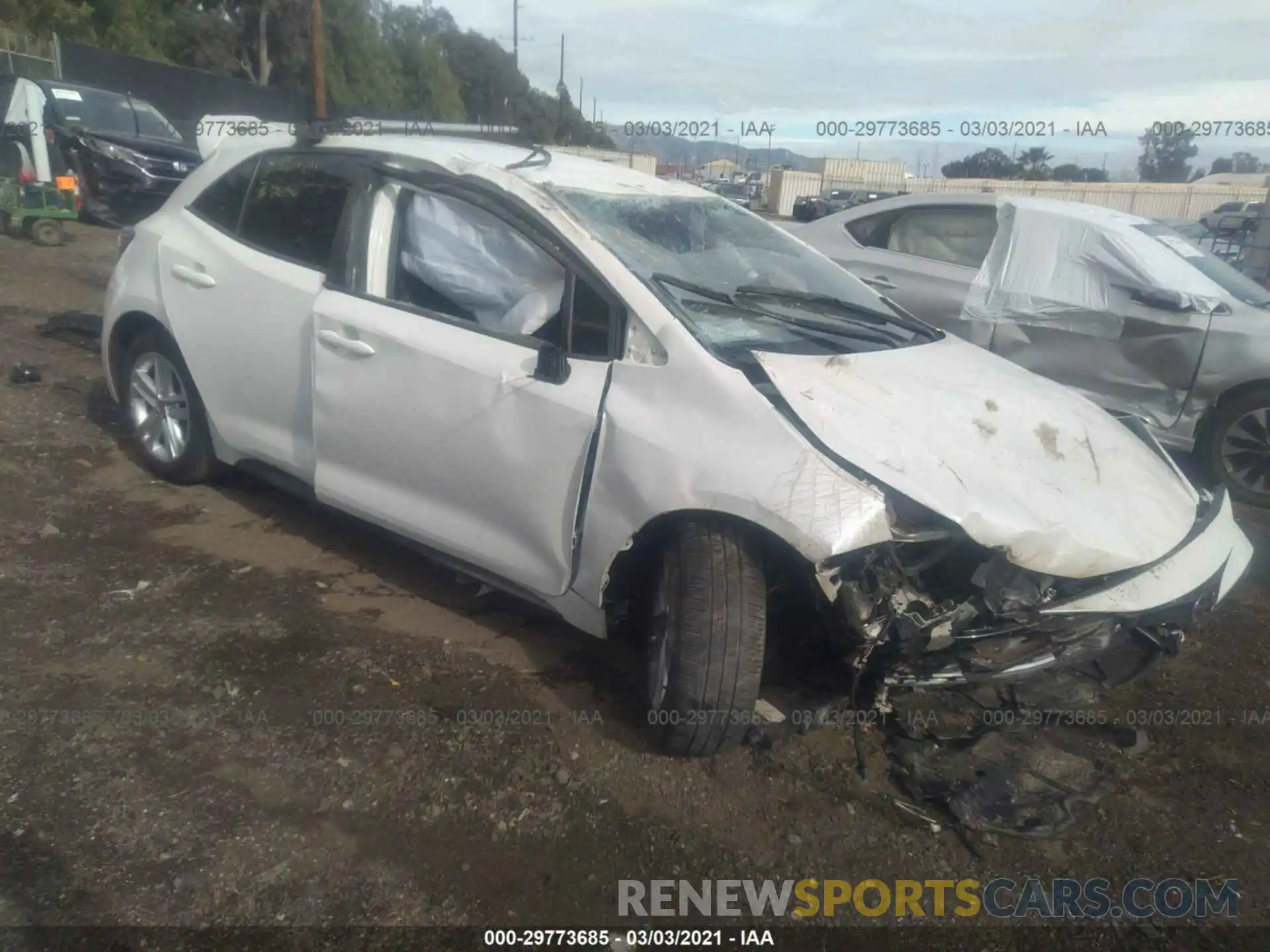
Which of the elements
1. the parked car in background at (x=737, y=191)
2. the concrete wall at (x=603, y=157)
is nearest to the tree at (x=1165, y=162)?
the parked car in background at (x=737, y=191)

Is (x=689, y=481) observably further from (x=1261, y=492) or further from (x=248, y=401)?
(x=1261, y=492)

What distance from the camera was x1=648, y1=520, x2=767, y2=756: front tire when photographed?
271cm

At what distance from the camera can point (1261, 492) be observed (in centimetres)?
563

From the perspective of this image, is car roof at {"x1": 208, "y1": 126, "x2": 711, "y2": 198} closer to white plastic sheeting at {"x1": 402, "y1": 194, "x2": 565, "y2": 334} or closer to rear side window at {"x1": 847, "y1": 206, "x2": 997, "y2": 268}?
white plastic sheeting at {"x1": 402, "y1": 194, "x2": 565, "y2": 334}

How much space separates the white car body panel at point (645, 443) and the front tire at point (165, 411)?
0.66 meters

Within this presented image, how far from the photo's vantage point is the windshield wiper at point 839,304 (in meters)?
3.40

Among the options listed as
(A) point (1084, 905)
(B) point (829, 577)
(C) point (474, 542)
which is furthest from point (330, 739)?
(A) point (1084, 905)

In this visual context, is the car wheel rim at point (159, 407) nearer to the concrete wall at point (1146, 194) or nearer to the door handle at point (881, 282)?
the door handle at point (881, 282)

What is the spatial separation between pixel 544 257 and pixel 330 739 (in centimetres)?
169

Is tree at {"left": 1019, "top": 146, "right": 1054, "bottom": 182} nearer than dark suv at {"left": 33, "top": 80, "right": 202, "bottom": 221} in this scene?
No

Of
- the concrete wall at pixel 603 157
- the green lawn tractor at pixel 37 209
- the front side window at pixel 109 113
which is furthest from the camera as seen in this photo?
the front side window at pixel 109 113

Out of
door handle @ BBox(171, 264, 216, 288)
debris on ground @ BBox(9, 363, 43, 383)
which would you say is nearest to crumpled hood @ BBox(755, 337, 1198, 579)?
door handle @ BBox(171, 264, 216, 288)

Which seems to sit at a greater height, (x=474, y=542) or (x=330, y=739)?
(x=474, y=542)

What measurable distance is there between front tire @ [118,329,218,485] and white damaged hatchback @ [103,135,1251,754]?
317 mm
